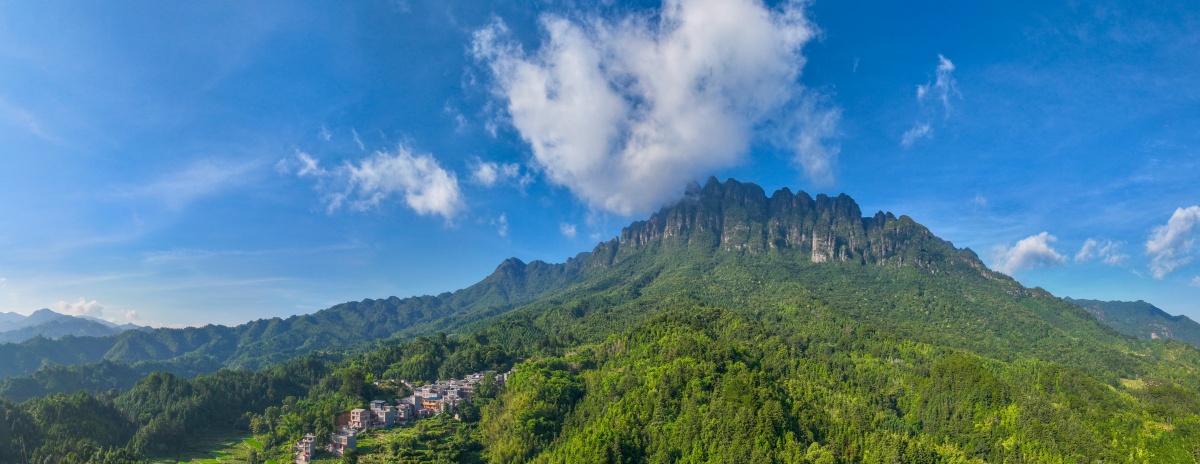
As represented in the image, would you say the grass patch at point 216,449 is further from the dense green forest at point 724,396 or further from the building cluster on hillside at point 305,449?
the building cluster on hillside at point 305,449

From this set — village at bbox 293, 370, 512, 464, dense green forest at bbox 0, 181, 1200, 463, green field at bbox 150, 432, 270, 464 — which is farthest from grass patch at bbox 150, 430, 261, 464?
village at bbox 293, 370, 512, 464

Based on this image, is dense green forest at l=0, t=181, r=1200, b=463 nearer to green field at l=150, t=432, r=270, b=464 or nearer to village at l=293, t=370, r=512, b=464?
green field at l=150, t=432, r=270, b=464

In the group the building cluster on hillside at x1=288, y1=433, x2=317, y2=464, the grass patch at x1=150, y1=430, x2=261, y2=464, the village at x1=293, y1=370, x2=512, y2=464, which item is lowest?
the grass patch at x1=150, y1=430, x2=261, y2=464

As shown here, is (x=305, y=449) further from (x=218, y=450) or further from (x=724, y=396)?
(x=724, y=396)

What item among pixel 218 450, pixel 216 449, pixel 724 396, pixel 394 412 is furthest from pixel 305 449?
pixel 724 396

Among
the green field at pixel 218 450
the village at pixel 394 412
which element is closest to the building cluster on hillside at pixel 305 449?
the village at pixel 394 412
